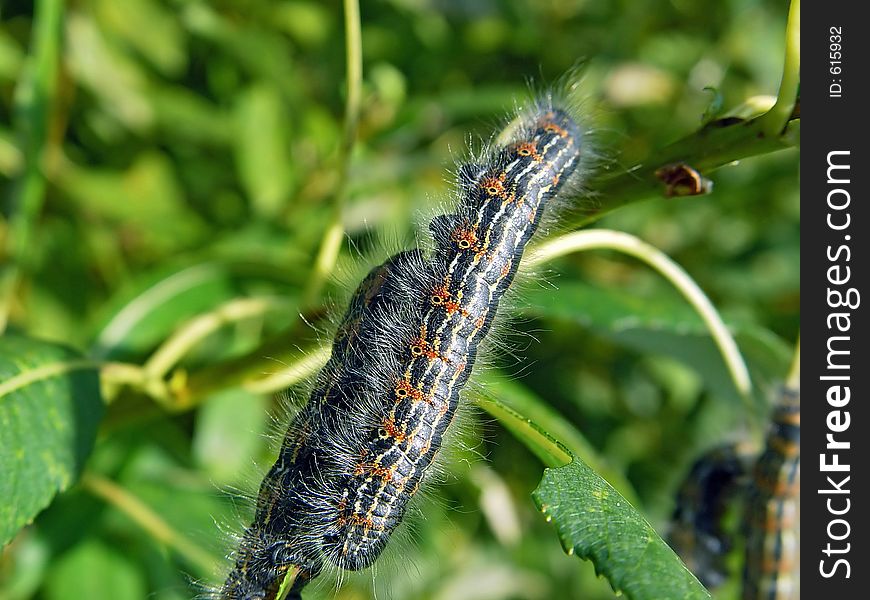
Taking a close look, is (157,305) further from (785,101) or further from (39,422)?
(785,101)

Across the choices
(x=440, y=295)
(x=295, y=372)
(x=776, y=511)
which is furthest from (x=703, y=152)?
(x=776, y=511)

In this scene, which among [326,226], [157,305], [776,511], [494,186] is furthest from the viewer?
[326,226]

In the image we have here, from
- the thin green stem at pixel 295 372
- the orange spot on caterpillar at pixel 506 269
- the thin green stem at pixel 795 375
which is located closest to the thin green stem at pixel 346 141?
the thin green stem at pixel 295 372

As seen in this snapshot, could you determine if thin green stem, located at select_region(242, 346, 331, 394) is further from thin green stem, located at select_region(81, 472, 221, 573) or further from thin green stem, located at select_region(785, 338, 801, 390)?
Answer: thin green stem, located at select_region(785, 338, 801, 390)

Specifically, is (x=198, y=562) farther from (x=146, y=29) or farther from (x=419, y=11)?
(x=419, y=11)

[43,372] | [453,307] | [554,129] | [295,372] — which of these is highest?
[554,129]
